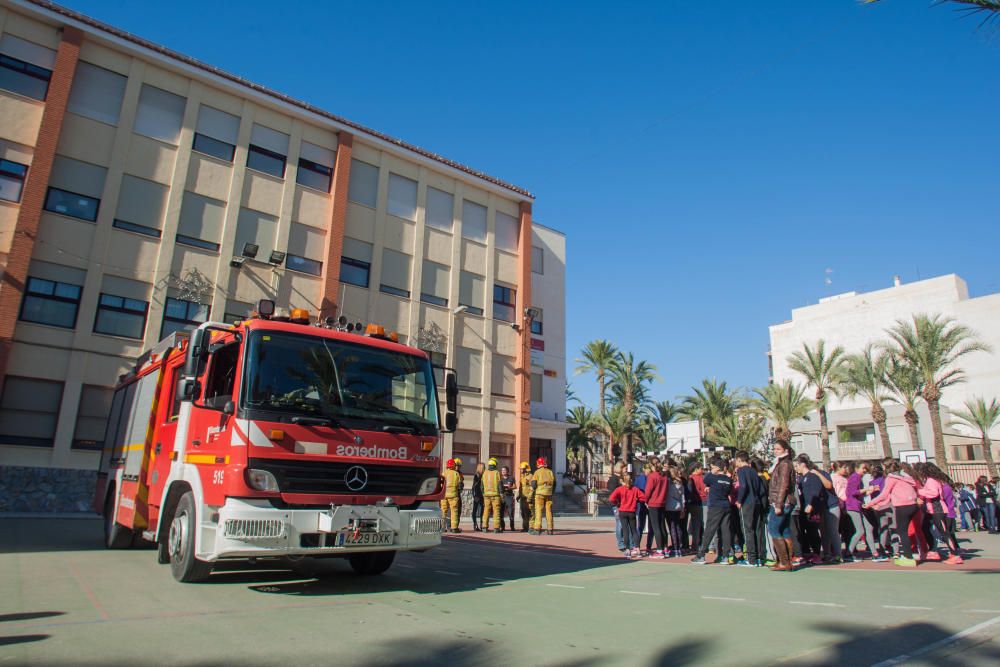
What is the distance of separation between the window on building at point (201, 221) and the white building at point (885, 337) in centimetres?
4184

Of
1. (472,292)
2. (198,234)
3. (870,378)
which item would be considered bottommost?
(870,378)

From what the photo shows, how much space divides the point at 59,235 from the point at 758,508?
69.9 ft

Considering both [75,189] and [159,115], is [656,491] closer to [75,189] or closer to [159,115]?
[75,189]

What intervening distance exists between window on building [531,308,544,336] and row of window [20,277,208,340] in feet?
53.7

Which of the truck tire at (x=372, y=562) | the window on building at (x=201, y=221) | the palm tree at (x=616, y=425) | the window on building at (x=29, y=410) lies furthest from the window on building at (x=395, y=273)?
the palm tree at (x=616, y=425)

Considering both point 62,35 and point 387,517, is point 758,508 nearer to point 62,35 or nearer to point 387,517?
point 387,517

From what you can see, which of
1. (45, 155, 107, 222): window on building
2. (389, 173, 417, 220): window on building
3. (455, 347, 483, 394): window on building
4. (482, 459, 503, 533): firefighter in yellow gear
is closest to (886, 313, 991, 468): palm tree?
(455, 347, 483, 394): window on building

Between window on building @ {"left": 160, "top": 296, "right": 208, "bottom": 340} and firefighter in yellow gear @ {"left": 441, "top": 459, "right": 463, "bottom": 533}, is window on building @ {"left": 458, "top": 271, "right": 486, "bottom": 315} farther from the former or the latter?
firefighter in yellow gear @ {"left": 441, "top": 459, "right": 463, "bottom": 533}

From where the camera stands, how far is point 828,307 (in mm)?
70188

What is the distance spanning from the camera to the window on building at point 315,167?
1009 inches

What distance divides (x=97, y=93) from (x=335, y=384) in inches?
806

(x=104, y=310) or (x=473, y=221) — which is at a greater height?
(x=473, y=221)

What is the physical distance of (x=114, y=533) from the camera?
1006 cm

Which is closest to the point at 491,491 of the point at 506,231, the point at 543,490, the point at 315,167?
the point at 543,490
